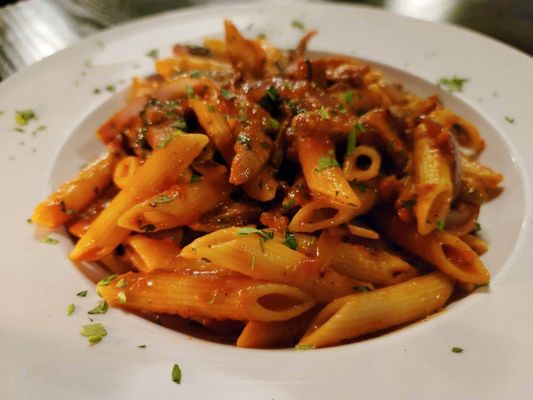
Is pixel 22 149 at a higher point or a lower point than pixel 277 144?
lower

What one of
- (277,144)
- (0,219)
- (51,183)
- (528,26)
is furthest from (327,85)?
(528,26)

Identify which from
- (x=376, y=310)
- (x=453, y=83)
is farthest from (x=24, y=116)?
(x=453, y=83)

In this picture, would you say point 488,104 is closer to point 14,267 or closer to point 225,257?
point 225,257

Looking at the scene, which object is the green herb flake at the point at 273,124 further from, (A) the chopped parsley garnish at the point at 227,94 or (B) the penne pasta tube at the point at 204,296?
(B) the penne pasta tube at the point at 204,296

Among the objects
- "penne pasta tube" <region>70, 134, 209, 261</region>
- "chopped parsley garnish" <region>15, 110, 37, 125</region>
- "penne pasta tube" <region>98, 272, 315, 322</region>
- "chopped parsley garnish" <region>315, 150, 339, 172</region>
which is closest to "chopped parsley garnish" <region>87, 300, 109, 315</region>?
"penne pasta tube" <region>98, 272, 315, 322</region>

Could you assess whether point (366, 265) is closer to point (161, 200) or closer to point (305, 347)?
point (305, 347)
